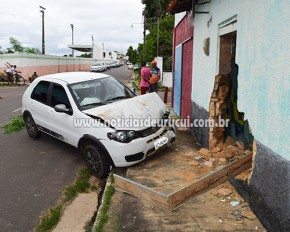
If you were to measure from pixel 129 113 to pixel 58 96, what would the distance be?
1.77m

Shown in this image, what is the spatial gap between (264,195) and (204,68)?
3.69 m

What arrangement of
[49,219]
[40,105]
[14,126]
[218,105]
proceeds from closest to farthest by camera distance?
[49,219], [218,105], [40,105], [14,126]

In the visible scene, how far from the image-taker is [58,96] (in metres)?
6.13

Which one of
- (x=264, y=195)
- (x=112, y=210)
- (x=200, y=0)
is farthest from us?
(x=200, y=0)

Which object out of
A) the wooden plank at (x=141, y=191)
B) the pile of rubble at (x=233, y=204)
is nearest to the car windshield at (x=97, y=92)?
the wooden plank at (x=141, y=191)

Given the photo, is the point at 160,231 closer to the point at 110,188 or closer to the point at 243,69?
the point at 110,188

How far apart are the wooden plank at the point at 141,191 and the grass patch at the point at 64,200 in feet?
2.38

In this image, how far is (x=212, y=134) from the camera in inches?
228

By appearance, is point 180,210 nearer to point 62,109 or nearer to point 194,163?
point 194,163

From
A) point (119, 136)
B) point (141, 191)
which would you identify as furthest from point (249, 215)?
point (119, 136)

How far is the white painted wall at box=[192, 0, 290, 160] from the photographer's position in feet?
9.87

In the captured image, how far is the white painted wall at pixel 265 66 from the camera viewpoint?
9.87ft

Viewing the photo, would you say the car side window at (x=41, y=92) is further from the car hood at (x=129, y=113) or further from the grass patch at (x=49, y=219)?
the grass patch at (x=49, y=219)

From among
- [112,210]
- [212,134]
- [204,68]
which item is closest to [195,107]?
[204,68]
